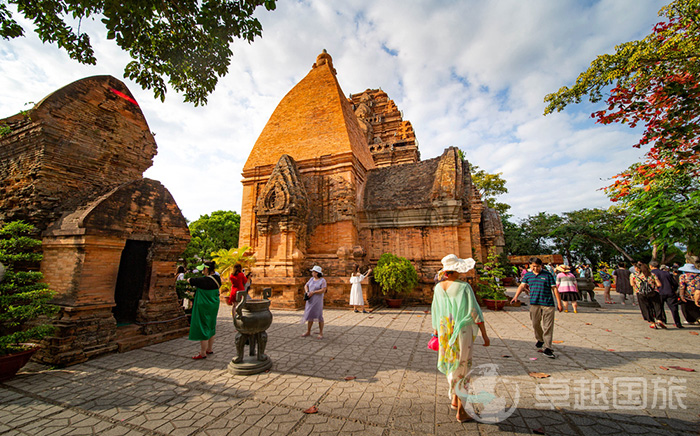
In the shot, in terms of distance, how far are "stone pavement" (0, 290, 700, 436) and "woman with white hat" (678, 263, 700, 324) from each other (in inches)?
83.2

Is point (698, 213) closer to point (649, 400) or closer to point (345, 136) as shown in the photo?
point (649, 400)

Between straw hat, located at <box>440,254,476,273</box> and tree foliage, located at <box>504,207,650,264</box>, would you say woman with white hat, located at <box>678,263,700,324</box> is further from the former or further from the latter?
tree foliage, located at <box>504,207,650,264</box>

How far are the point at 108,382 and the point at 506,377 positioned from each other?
5.81 meters

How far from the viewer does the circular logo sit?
2906mm

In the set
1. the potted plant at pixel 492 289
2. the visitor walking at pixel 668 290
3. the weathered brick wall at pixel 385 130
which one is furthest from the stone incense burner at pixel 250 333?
the weathered brick wall at pixel 385 130

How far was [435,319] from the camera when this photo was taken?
10.5ft

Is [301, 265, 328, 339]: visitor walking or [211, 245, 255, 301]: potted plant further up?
[211, 245, 255, 301]: potted plant

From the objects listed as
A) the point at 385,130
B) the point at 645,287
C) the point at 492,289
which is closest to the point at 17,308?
the point at 492,289

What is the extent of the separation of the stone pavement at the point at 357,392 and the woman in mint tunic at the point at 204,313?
31cm

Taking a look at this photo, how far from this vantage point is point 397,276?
33.1ft

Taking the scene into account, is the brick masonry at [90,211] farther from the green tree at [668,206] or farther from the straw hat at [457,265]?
the green tree at [668,206]

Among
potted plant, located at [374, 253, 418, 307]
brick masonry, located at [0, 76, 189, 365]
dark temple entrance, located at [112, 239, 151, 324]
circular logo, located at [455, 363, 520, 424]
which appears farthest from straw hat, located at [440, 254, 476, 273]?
potted plant, located at [374, 253, 418, 307]

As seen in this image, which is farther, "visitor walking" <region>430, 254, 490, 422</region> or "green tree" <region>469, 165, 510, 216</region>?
"green tree" <region>469, 165, 510, 216</region>

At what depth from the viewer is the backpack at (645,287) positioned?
7395mm
